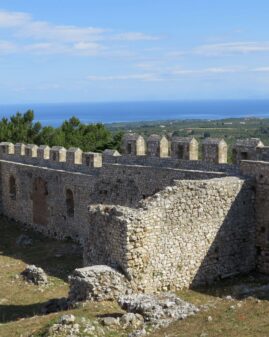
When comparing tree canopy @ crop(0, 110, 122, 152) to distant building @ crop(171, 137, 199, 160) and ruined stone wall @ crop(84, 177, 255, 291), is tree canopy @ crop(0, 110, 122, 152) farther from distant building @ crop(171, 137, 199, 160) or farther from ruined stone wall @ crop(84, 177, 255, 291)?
ruined stone wall @ crop(84, 177, 255, 291)

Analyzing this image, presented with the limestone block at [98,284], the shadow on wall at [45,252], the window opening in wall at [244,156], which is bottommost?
the shadow on wall at [45,252]

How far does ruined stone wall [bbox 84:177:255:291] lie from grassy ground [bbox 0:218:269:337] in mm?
641

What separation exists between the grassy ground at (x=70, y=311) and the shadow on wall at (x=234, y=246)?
0.38 m

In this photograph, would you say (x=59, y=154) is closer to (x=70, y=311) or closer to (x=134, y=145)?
(x=134, y=145)

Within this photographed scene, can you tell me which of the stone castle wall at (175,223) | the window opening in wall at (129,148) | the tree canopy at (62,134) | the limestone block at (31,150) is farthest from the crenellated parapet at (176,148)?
the tree canopy at (62,134)

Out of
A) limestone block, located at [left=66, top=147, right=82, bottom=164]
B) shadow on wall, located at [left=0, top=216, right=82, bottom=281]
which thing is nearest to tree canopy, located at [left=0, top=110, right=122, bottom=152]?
shadow on wall, located at [left=0, top=216, right=82, bottom=281]

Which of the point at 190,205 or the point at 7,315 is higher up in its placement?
the point at 190,205

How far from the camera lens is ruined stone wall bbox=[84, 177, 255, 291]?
1460cm

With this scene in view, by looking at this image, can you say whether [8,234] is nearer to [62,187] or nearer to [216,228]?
[62,187]

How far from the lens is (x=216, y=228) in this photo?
16219mm

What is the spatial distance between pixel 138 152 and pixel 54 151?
651 centimetres

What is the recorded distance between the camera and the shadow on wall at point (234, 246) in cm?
1622

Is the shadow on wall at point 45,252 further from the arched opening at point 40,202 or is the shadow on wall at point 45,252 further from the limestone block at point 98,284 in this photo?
the limestone block at point 98,284

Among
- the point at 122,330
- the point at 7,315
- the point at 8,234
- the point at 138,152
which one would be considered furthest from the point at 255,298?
the point at 8,234
